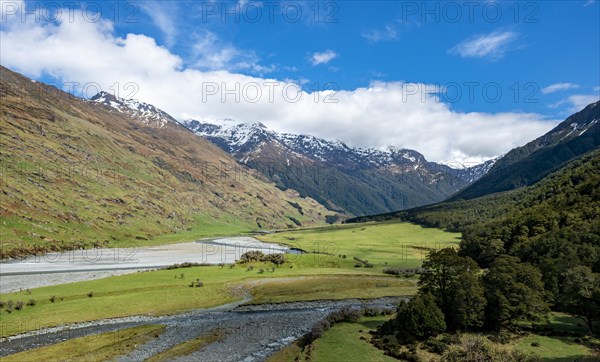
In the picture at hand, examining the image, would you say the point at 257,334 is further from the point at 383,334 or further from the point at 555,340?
the point at 555,340

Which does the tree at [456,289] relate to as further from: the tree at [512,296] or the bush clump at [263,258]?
the bush clump at [263,258]

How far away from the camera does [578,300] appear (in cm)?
5712

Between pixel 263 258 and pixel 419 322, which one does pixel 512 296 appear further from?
pixel 263 258

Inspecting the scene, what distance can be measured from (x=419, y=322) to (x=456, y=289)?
992 centimetres

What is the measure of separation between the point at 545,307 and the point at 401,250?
432 feet

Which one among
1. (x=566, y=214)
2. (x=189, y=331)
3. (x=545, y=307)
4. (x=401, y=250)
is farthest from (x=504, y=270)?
(x=401, y=250)

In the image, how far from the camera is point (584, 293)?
181 ft

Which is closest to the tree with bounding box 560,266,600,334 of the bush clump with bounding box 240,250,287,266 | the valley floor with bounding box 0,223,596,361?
the valley floor with bounding box 0,223,596,361

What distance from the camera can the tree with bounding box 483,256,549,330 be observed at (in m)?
57.6

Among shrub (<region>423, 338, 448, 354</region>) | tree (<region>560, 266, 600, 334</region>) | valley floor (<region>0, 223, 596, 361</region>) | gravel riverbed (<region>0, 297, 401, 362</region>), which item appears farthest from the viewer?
valley floor (<region>0, 223, 596, 361</region>)

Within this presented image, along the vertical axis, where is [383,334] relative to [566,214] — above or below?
below

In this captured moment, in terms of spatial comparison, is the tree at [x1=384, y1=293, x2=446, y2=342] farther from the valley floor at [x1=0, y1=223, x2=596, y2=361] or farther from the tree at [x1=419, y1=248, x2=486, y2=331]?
the valley floor at [x1=0, y1=223, x2=596, y2=361]

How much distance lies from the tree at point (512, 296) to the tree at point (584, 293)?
3.89 m

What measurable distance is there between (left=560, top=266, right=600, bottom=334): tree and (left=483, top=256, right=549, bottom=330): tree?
3.89 metres
